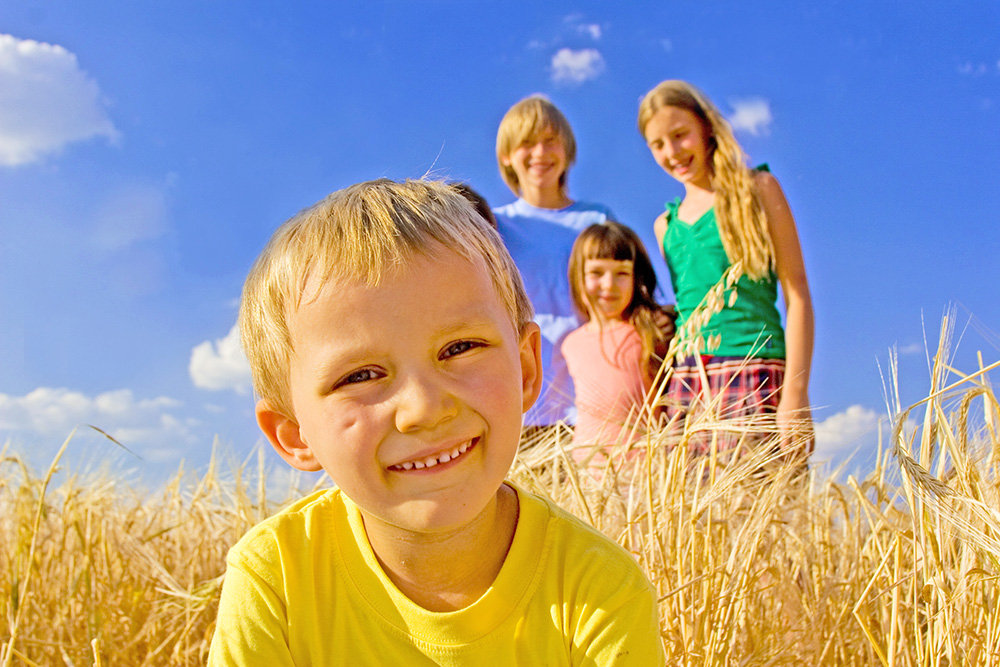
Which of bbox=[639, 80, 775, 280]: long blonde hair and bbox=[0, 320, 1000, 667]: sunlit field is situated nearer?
bbox=[0, 320, 1000, 667]: sunlit field

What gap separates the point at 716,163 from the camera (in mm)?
3246

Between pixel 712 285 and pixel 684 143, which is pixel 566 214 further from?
pixel 712 285

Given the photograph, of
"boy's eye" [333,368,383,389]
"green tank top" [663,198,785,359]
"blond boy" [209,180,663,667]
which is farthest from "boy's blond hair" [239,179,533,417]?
"green tank top" [663,198,785,359]

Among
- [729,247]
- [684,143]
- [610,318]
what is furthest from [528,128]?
[729,247]

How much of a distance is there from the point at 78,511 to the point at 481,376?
200 centimetres

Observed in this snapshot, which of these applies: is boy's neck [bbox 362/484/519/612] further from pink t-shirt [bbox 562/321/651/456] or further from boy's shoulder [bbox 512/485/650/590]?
pink t-shirt [bbox 562/321/651/456]

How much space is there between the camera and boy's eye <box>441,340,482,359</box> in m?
1.08

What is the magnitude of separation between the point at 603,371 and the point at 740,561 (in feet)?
5.77

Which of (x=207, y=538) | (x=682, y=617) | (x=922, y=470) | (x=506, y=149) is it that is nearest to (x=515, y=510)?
(x=682, y=617)

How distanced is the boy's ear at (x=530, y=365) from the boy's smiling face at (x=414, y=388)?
0.43 ft

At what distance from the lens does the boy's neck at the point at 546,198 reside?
12.0 feet

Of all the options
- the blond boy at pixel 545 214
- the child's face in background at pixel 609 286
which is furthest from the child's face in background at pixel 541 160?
the child's face in background at pixel 609 286

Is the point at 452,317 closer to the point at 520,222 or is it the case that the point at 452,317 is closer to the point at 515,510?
the point at 515,510

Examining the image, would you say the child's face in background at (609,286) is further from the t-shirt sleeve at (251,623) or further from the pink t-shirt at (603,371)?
the t-shirt sleeve at (251,623)
